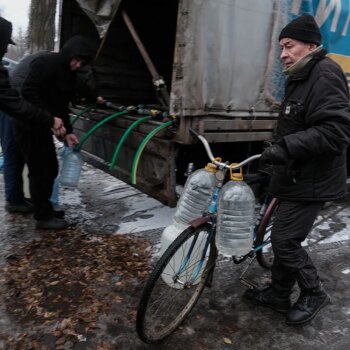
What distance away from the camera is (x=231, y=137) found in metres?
3.35

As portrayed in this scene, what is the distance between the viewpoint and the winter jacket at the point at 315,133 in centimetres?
215

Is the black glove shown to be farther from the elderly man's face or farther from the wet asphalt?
the wet asphalt

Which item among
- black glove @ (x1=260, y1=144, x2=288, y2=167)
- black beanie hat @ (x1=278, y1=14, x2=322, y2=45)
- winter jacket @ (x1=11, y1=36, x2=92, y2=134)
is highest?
black beanie hat @ (x1=278, y1=14, x2=322, y2=45)

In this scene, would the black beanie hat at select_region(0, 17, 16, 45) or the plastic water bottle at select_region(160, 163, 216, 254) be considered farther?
the black beanie hat at select_region(0, 17, 16, 45)

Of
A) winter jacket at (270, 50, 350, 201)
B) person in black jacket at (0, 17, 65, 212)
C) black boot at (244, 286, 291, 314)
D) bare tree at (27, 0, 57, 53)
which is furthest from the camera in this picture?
bare tree at (27, 0, 57, 53)

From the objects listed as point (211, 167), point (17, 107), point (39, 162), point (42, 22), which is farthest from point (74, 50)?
point (42, 22)

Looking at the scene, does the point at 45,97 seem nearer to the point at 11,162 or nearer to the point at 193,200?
the point at 11,162

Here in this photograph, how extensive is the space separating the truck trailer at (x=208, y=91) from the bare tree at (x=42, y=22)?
3.67 meters

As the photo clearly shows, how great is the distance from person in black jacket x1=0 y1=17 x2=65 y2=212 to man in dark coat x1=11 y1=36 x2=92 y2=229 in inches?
8.3

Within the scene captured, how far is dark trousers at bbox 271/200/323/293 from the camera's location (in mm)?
2471

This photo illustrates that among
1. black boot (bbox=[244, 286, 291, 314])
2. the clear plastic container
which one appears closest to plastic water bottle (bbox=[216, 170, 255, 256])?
the clear plastic container

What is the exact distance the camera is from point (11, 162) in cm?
424

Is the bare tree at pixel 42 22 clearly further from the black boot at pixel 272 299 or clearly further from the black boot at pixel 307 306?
the black boot at pixel 307 306

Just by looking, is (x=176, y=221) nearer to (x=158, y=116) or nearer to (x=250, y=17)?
(x=158, y=116)
